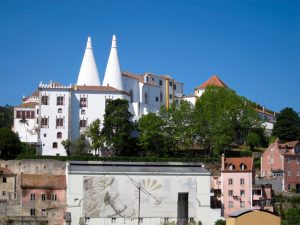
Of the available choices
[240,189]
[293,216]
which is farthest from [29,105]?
[293,216]

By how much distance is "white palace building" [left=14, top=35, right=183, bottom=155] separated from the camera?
309 ft

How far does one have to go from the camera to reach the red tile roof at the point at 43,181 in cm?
7400

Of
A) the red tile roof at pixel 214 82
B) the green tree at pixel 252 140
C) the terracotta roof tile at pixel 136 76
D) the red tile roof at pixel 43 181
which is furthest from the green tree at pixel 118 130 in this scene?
the red tile roof at pixel 214 82

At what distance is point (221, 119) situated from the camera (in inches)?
3772

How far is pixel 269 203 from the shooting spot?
75.6 m

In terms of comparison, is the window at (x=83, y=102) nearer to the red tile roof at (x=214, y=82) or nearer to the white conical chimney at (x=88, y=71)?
the white conical chimney at (x=88, y=71)

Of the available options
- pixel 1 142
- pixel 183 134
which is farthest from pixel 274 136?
pixel 1 142

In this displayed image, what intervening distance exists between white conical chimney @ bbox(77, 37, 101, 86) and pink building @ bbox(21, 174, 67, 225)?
28.9 metres

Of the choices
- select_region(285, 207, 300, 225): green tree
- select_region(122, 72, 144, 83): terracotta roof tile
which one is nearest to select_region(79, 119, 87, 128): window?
select_region(122, 72, 144, 83): terracotta roof tile

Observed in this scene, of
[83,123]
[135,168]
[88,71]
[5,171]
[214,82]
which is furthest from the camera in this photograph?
[214,82]

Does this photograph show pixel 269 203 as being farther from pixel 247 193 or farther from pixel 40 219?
pixel 40 219

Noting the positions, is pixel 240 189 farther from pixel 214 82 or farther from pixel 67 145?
pixel 214 82

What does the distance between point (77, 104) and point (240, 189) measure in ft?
91.7

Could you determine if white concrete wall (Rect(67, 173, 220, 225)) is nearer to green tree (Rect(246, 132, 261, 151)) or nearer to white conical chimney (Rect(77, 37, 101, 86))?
green tree (Rect(246, 132, 261, 151))
